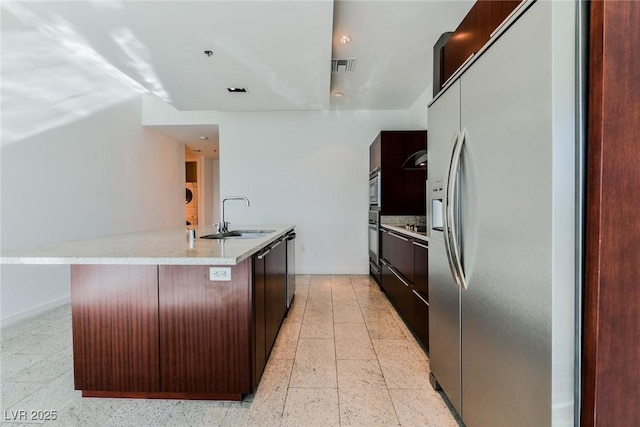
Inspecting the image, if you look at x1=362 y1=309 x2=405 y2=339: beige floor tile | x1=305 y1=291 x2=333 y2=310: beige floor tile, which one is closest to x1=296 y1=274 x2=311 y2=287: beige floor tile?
x1=305 y1=291 x2=333 y2=310: beige floor tile

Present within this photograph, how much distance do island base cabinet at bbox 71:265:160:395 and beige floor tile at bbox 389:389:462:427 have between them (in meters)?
1.34

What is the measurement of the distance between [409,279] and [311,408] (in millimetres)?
1414

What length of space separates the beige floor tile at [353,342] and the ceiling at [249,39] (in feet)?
8.41

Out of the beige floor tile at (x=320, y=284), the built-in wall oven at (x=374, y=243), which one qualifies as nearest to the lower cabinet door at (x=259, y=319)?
the beige floor tile at (x=320, y=284)

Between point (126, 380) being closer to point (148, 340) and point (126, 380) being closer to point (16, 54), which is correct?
point (148, 340)

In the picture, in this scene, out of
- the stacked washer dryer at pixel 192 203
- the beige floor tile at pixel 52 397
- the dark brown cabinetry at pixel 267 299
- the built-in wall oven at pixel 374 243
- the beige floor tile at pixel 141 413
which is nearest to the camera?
the beige floor tile at pixel 141 413

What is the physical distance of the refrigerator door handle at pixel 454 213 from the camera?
4.32 ft

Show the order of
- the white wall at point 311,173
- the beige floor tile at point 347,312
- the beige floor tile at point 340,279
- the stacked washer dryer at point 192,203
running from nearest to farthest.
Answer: the beige floor tile at point 347,312 < the beige floor tile at point 340,279 < the white wall at point 311,173 < the stacked washer dryer at point 192,203

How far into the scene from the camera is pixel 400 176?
13.0 ft

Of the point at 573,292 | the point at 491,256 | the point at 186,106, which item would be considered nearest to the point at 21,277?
the point at 186,106

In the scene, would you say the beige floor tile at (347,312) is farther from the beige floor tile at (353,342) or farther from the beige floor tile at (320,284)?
the beige floor tile at (320,284)

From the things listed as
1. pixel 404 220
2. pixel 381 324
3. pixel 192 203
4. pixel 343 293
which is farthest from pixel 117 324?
pixel 192 203

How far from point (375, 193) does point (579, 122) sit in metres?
3.52

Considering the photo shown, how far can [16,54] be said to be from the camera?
296cm
